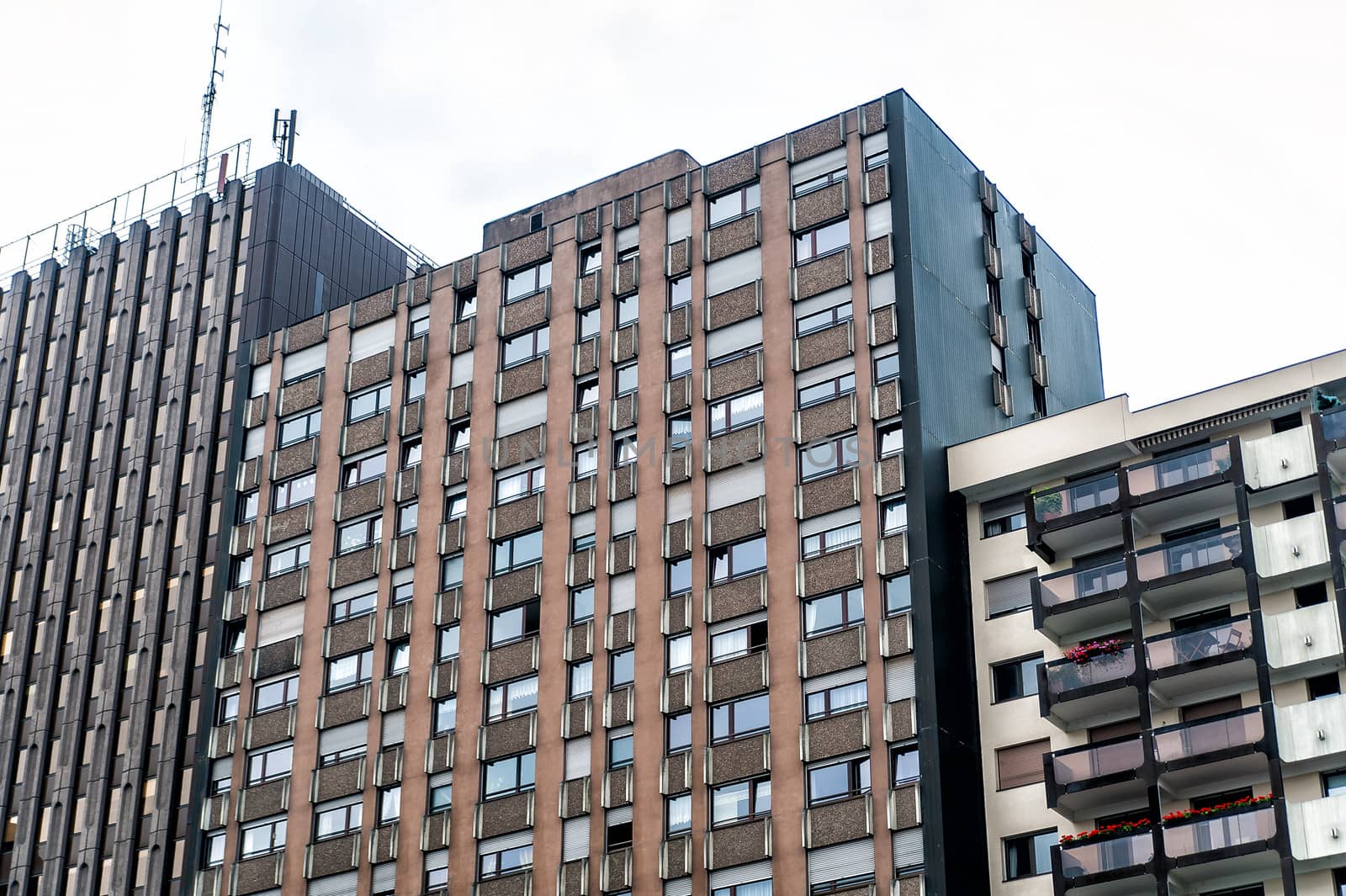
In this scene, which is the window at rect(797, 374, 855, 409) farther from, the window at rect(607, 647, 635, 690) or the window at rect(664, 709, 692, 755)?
the window at rect(664, 709, 692, 755)

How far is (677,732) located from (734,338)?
14.3m

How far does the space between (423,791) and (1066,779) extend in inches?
907

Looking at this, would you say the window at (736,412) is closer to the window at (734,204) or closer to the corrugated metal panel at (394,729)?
the window at (734,204)

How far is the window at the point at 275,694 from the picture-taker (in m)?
76.5

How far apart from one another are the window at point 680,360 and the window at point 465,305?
1048 cm

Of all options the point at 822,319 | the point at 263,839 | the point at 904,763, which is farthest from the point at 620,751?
the point at 822,319

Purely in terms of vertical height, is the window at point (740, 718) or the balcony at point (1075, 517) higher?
the balcony at point (1075, 517)

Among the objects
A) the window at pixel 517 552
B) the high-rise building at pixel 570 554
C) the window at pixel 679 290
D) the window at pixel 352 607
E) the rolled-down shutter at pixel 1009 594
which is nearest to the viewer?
the high-rise building at pixel 570 554

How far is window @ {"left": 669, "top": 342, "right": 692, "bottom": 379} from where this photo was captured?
72250 mm

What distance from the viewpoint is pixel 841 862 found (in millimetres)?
61344

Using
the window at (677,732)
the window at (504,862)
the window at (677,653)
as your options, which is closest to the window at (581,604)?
the window at (677,653)

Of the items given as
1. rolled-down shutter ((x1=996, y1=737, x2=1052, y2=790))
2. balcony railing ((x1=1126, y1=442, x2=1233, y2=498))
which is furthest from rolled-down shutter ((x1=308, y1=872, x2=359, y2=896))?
balcony railing ((x1=1126, y1=442, x2=1233, y2=498))

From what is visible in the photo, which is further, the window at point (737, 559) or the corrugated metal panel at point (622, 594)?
the corrugated metal panel at point (622, 594)

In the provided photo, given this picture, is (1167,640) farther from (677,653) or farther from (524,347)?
(524,347)
